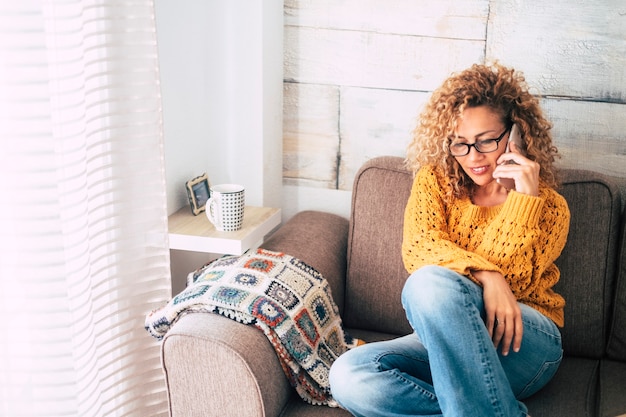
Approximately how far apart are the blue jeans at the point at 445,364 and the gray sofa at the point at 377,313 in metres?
0.10

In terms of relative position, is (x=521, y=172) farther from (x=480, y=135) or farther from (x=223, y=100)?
(x=223, y=100)

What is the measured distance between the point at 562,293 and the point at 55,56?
1.37 m

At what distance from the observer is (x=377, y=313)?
1.96 meters

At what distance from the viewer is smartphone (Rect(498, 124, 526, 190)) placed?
5.49ft

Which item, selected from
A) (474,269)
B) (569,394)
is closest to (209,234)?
(474,269)

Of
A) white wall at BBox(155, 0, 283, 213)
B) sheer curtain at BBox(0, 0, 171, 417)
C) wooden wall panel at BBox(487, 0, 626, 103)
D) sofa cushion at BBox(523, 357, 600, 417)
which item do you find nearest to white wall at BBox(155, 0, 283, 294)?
white wall at BBox(155, 0, 283, 213)

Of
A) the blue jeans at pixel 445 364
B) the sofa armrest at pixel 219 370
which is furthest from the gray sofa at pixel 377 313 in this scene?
the blue jeans at pixel 445 364

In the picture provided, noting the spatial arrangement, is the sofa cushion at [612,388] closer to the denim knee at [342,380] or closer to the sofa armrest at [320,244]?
the denim knee at [342,380]

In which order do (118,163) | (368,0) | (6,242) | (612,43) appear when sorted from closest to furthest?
(6,242) < (118,163) < (612,43) < (368,0)

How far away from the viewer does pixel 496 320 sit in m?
1.53

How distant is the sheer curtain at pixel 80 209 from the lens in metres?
1.25

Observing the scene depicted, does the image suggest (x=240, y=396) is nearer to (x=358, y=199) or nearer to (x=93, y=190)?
(x=93, y=190)

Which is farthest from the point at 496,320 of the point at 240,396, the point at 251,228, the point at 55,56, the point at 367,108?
the point at 55,56

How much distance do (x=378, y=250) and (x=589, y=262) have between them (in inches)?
22.1
